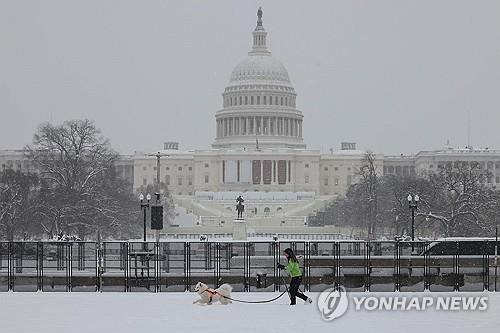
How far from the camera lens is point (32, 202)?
241 feet

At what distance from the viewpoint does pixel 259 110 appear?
18425 cm

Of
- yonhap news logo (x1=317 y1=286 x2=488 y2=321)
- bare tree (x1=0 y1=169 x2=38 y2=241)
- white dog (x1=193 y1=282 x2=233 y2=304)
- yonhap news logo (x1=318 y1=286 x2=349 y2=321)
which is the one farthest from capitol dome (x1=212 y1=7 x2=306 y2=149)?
white dog (x1=193 y1=282 x2=233 y2=304)

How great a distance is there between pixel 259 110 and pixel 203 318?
159326 mm

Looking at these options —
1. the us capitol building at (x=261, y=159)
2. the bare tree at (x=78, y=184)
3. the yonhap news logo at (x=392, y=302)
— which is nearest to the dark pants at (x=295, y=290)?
the yonhap news logo at (x=392, y=302)

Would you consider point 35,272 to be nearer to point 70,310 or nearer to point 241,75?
point 70,310

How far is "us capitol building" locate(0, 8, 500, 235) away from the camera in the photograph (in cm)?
16675

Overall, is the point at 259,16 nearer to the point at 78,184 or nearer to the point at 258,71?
the point at 258,71

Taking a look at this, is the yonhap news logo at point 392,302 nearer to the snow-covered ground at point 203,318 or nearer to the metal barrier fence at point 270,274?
the snow-covered ground at point 203,318

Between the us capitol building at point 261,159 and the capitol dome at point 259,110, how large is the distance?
0.14 metres

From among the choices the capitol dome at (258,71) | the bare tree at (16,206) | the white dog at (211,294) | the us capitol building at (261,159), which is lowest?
the white dog at (211,294)

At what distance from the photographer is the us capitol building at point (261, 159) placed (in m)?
167

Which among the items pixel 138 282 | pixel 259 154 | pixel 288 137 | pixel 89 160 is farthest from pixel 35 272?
pixel 288 137

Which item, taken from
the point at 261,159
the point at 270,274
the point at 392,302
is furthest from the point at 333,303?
the point at 261,159

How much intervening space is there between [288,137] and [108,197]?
10980 centimetres
